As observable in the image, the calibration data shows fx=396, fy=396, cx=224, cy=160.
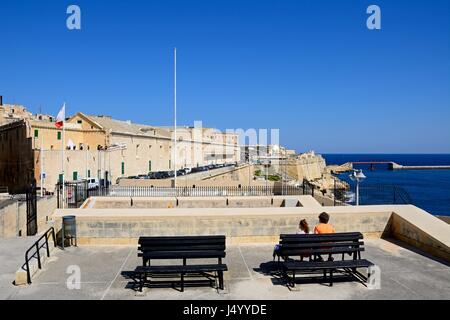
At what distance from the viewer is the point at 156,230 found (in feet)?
29.8

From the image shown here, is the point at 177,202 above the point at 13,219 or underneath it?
above

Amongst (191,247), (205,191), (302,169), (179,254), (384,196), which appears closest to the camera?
(179,254)

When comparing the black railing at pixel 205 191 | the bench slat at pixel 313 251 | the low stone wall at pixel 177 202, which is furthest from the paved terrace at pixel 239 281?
the black railing at pixel 205 191

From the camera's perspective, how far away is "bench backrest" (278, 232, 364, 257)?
6617 mm

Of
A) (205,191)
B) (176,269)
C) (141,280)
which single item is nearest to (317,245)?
(176,269)

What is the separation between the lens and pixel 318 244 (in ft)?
22.1

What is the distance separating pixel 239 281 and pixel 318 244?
4.85 ft

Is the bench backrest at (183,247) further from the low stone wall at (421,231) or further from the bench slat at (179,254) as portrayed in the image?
the low stone wall at (421,231)

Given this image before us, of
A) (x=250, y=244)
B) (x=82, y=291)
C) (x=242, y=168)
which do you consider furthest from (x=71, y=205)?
(x=242, y=168)

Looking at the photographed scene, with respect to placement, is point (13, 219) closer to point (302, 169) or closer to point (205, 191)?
point (205, 191)

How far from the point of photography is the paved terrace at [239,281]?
6.02 metres

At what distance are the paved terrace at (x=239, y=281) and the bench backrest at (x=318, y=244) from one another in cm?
53
